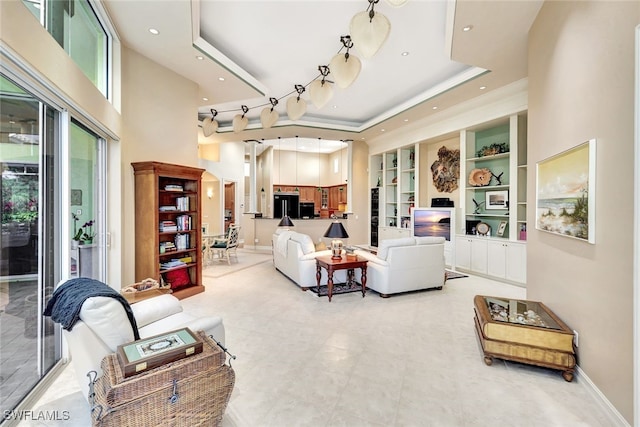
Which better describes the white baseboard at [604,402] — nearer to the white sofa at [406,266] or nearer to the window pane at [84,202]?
the white sofa at [406,266]

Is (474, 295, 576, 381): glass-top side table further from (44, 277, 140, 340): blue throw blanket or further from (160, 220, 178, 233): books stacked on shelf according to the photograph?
(160, 220, 178, 233): books stacked on shelf

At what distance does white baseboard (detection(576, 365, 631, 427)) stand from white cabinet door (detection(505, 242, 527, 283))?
117 inches

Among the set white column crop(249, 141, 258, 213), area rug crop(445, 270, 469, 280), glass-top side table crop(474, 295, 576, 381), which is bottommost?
area rug crop(445, 270, 469, 280)

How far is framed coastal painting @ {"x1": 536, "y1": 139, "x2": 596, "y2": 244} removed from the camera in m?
2.06

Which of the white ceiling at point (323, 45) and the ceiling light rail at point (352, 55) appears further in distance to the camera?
the white ceiling at point (323, 45)

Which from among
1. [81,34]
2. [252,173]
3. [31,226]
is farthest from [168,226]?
[252,173]

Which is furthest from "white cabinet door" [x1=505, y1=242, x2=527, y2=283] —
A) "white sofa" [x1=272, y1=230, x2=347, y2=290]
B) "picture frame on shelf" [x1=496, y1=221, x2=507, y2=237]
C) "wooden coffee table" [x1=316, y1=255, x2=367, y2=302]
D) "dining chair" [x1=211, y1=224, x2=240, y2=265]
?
"dining chair" [x1=211, y1=224, x2=240, y2=265]

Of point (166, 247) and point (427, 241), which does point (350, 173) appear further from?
point (166, 247)

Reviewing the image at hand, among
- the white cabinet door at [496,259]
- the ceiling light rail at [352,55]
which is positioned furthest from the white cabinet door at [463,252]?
the ceiling light rail at [352,55]

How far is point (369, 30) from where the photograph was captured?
8.34 feet

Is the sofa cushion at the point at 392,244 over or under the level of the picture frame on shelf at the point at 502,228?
under

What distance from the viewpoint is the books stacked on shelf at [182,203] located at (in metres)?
4.41

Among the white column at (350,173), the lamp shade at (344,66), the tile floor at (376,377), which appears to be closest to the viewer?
the tile floor at (376,377)

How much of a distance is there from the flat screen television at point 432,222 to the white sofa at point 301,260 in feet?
8.92
